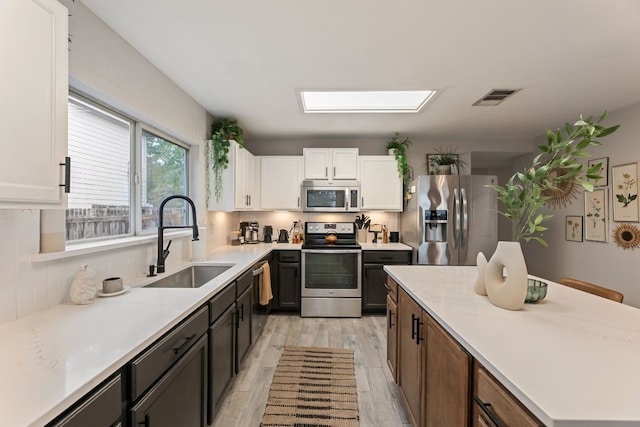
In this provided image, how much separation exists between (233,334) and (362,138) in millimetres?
3216

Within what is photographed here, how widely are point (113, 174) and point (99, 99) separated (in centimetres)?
50

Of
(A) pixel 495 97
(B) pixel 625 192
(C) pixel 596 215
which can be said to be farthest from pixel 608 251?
(A) pixel 495 97

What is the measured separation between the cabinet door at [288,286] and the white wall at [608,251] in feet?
11.7

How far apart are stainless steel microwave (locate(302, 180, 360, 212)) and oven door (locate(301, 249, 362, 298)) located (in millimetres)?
611

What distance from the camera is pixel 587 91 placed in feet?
8.70

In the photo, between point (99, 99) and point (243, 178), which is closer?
point (99, 99)

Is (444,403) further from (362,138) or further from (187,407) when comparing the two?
(362,138)

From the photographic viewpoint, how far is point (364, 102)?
313 centimetres

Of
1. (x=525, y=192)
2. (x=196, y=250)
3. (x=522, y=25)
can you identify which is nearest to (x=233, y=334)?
(x=196, y=250)

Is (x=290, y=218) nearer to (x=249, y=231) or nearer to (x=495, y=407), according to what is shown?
(x=249, y=231)

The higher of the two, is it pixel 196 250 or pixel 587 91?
pixel 587 91

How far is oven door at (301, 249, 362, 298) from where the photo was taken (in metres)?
3.69

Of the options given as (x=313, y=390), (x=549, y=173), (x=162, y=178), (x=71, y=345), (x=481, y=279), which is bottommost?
(x=313, y=390)

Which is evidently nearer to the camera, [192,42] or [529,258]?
[192,42]
